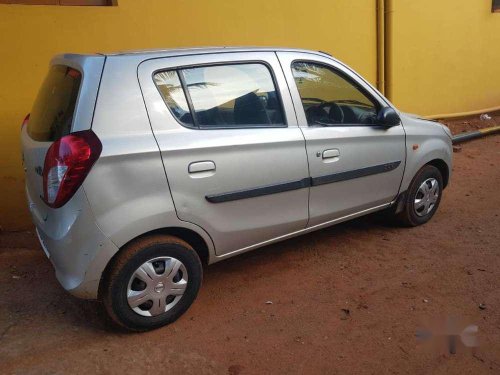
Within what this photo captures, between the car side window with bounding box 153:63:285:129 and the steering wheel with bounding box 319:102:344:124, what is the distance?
51 cm

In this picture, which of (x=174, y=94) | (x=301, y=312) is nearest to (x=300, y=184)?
(x=301, y=312)

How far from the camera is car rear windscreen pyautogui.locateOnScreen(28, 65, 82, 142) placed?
9.48ft

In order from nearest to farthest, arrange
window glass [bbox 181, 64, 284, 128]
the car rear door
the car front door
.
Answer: the car rear door, window glass [bbox 181, 64, 284, 128], the car front door

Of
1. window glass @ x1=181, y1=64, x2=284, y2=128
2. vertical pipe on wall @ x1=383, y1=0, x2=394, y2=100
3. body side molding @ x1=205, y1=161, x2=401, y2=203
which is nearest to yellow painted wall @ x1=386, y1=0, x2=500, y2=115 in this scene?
vertical pipe on wall @ x1=383, y1=0, x2=394, y2=100

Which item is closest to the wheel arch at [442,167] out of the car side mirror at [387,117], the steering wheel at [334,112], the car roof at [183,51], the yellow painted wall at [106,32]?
the car side mirror at [387,117]

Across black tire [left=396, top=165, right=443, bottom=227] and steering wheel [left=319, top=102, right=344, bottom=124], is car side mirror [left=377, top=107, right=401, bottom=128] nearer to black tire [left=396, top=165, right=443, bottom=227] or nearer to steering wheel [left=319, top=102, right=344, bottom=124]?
steering wheel [left=319, top=102, right=344, bottom=124]

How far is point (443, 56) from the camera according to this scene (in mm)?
7875

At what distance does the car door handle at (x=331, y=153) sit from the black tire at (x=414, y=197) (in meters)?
1.03

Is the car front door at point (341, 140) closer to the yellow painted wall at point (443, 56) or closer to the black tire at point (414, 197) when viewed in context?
the black tire at point (414, 197)

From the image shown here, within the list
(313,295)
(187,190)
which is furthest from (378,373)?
(187,190)

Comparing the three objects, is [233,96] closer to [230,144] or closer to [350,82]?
[230,144]

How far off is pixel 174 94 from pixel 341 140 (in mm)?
1334

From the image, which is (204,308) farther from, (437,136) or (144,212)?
(437,136)

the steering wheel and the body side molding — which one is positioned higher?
the steering wheel
